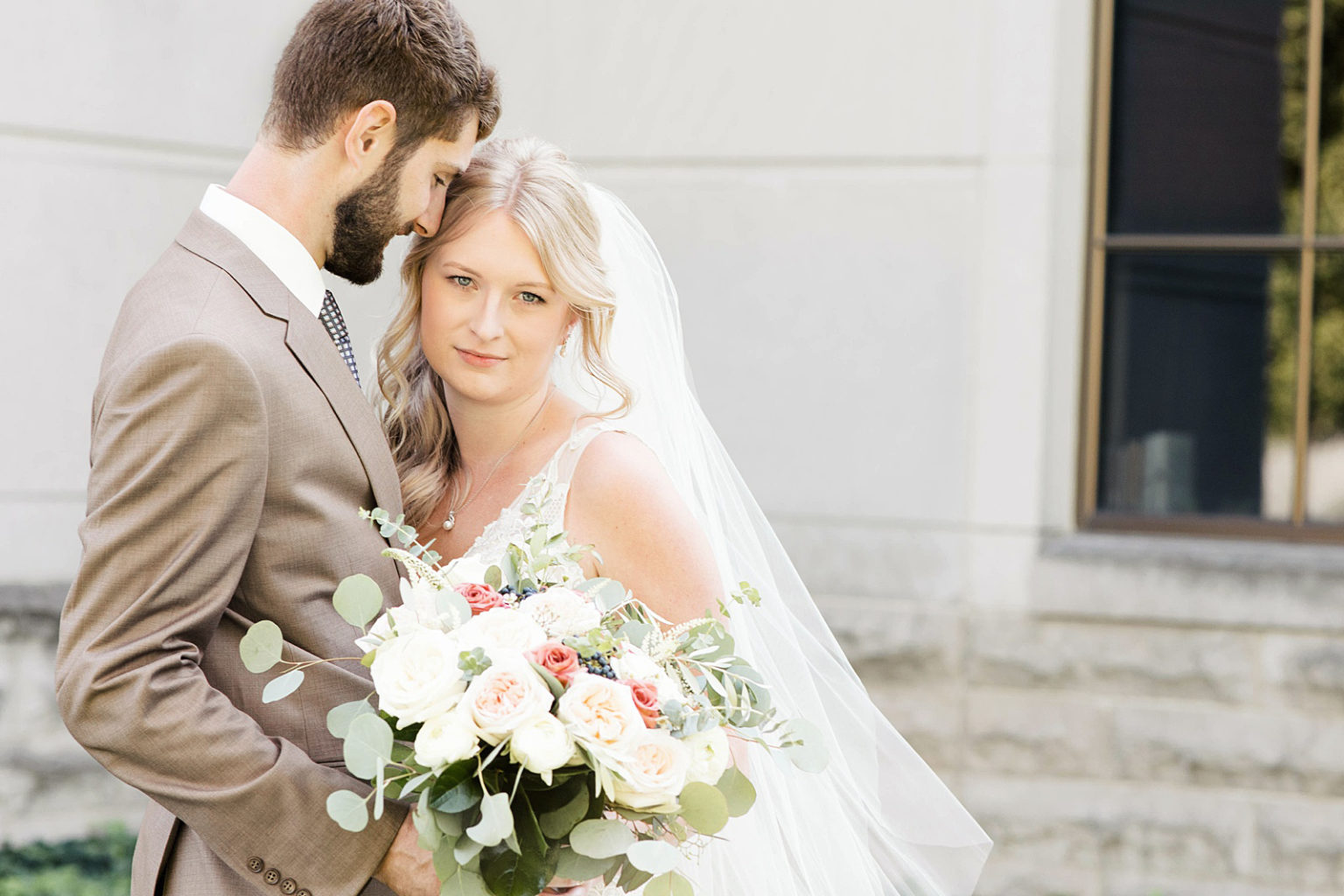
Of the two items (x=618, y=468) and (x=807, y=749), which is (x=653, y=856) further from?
(x=618, y=468)

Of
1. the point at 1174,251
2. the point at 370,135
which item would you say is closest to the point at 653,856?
the point at 370,135

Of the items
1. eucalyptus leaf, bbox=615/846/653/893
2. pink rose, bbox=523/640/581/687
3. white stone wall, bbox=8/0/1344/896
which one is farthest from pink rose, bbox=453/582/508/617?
white stone wall, bbox=8/0/1344/896

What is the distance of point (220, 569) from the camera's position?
1823 mm

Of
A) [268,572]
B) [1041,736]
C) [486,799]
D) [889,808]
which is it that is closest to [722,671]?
[486,799]

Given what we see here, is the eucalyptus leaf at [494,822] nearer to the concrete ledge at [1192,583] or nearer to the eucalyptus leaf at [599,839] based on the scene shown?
the eucalyptus leaf at [599,839]

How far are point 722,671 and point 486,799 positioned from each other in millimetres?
438

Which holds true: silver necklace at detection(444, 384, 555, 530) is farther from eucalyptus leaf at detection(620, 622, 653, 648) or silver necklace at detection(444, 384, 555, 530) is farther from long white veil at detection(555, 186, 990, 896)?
eucalyptus leaf at detection(620, 622, 653, 648)

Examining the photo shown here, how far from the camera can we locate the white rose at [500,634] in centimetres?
173

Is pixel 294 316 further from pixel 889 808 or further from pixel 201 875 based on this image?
pixel 889 808

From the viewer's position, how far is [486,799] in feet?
5.46

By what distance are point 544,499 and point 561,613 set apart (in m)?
0.68

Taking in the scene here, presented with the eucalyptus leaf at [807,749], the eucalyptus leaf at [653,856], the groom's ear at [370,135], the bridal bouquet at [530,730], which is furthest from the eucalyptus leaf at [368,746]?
the groom's ear at [370,135]

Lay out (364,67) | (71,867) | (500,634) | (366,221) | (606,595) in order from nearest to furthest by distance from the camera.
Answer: (500,634)
(606,595)
(364,67)
(366,221)
(71,867)

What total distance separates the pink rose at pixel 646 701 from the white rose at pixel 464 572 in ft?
0.94
